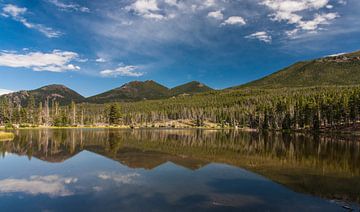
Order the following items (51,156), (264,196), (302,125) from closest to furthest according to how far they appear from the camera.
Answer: (264,196) < (51,156) < (302,125)

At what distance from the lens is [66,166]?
1296 inches

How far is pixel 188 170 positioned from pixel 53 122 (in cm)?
16405

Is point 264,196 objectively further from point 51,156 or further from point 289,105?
point 289,105

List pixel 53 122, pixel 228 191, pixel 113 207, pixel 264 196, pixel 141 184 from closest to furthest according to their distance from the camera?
pixel 113 207
pixel 264 196
pixel 228 191
pixel 141 184
pixel 53 122

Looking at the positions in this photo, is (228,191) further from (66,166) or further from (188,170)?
(66,166)

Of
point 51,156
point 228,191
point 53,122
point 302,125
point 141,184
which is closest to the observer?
point 228,191

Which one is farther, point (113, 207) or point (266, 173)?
point (266, 173)

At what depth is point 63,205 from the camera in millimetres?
18078

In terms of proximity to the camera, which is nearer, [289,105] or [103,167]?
[103,167]

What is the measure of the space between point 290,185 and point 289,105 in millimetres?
133435

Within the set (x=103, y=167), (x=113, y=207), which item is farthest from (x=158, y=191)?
(x=103, y=167)

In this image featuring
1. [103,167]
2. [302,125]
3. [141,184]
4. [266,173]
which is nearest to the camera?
[141,184]

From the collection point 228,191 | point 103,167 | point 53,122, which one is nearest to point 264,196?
point 228,191

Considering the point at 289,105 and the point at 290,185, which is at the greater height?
the point at 289,105
